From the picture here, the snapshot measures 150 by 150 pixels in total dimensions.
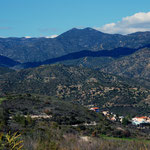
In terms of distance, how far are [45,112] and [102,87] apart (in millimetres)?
91050

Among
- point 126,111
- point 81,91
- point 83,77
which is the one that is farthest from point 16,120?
point 83,77

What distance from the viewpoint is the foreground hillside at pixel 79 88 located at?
379 feet

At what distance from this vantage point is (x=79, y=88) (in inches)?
5315

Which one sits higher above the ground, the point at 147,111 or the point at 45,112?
the point at 45,112

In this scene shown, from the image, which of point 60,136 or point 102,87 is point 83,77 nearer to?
point 102,87

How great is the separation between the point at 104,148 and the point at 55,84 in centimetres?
12628

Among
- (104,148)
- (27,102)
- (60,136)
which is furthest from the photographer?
(27,102)

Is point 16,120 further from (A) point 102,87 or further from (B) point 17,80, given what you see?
(B) point 17,80

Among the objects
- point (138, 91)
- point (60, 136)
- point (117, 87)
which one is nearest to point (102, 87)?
point (117, 87)

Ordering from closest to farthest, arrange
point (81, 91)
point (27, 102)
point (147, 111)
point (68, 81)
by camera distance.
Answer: point (27, 102) < point (147, 111) < point (81, 91) < point (68, 81)

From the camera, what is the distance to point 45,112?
1714 inches

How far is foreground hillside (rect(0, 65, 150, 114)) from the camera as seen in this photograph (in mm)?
115500

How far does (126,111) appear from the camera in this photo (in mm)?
106875

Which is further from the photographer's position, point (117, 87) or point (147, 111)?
point (117, 87)
